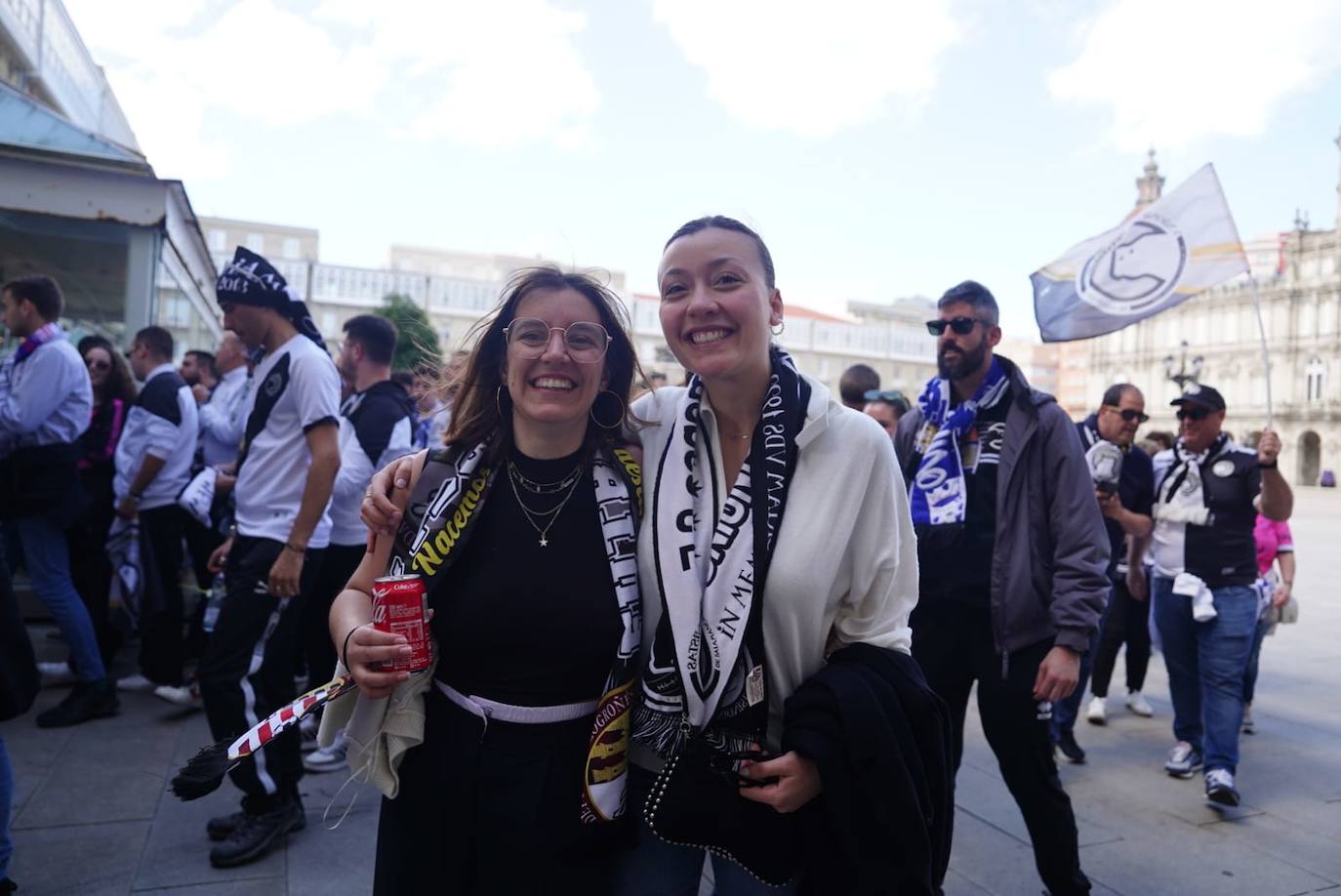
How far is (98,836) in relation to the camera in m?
3.48

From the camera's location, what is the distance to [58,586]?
471 cm

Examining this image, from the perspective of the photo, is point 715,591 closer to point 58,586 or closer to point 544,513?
point 544,513

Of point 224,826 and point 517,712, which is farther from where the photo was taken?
point 224,826

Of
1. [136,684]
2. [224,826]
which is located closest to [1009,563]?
[224,826]

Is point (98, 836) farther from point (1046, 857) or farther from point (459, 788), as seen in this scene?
point (1046, 857)

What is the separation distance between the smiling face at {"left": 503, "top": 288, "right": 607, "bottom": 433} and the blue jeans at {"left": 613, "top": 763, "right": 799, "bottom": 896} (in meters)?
0.80

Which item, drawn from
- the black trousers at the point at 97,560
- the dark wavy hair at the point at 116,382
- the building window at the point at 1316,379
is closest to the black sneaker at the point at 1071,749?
the black trousers at the point at 97,560

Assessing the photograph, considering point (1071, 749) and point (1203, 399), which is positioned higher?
point (1203, 399)

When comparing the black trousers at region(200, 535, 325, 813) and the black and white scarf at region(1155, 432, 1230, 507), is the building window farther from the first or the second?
the black trousers at region(200, 535, 325, 813)

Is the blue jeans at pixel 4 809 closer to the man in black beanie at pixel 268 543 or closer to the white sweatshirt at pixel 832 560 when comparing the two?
the man in black beanie at pixel 268 543

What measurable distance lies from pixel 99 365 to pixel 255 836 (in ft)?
12.7

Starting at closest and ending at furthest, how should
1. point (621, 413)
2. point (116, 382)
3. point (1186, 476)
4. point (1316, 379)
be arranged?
→ 1. point (621, 413)
2. point (1186, 476)
3. point (116, 382)
4. point (1316, 379)

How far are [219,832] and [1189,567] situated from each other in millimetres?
4735

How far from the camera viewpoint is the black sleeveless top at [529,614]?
6.15 ft
